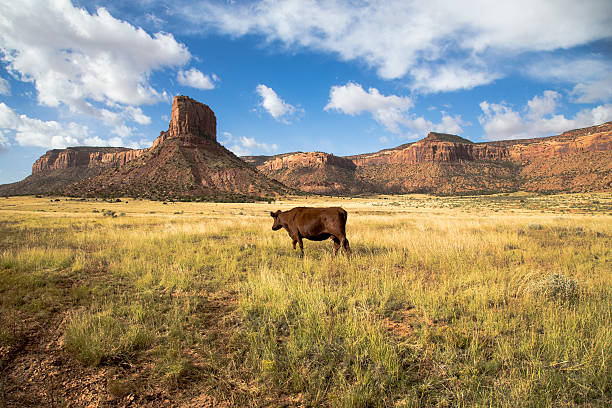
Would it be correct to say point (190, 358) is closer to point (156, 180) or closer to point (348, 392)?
point (348, 392)

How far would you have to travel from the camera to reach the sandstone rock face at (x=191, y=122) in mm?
104325

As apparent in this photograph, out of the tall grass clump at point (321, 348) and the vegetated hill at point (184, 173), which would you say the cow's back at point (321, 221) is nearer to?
the tall grass clump at point (321, 348)

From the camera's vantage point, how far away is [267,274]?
581 centimetres

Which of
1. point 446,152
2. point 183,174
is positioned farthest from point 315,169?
point 183,174

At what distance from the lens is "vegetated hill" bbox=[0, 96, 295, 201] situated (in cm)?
7131

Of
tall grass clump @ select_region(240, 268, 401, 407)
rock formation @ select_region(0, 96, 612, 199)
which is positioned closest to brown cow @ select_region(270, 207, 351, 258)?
tall grass clump @ select_region(240, 268, 401, 407)

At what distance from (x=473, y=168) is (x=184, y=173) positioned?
130 metres

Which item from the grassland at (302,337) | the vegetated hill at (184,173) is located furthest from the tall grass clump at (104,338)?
the vegetated hill at (184,173)

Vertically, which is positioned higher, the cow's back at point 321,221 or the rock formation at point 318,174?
the rock formation at point 318,174

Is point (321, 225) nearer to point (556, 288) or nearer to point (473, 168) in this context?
point (556, 288)

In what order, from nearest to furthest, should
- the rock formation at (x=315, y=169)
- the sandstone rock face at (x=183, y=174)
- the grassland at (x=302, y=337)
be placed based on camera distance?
the grassland at (x=302, y=337)
the sandstone rock face at (x=183, y=174)
the rock formation at (x=315, y=169)

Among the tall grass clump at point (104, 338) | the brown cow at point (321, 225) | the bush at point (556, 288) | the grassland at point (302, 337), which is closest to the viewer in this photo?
the grassland at point (302, 337)

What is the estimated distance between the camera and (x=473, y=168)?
130 metres

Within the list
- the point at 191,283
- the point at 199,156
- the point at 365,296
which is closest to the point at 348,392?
the point at 365,296
